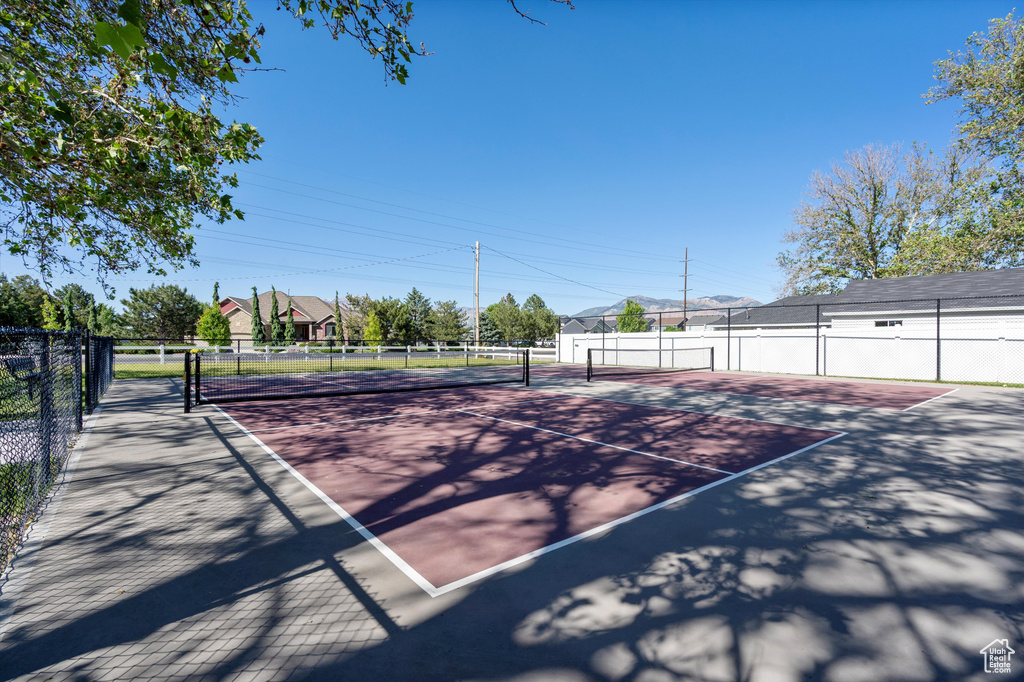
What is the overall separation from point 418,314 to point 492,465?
43.1 m

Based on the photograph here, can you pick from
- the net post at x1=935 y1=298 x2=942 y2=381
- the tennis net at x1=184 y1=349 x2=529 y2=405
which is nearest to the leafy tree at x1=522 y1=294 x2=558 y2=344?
the tennis net at x1=184 y1=349 x2=529 y2=405

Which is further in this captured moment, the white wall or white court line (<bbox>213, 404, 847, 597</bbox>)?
the white wall

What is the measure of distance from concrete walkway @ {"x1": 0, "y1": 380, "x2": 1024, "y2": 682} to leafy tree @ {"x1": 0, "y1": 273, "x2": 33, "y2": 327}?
4690 cm

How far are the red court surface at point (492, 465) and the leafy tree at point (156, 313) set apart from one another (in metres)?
40.2

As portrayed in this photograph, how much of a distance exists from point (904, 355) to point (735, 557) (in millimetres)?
21149

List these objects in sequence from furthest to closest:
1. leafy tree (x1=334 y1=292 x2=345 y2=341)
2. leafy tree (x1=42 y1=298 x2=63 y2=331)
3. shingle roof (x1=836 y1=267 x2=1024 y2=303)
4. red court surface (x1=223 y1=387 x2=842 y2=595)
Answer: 1. leafy tree (x1=334 y1=292 x2=345 y2=341)
2. leafy tree (x1=42 y1=298 x2=63 y2=331)
3. shingle roof (x1=836 y1=267 x2=1024 y2=303)
4. red court surface (x1=223 y1=387 x2=842 y2=595)

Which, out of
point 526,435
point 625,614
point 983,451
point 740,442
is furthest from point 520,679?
point 983,451

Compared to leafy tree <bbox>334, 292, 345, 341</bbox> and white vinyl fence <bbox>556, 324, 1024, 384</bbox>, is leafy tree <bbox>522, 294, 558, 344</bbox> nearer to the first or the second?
leafy tree <bbox>334, 292, 345, 341</bbox>

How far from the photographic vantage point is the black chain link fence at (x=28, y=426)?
13.4ft

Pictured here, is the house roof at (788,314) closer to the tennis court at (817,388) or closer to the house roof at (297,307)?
the tennis court at (817,388)

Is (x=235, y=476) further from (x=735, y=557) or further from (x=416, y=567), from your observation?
(x=735, y=557)

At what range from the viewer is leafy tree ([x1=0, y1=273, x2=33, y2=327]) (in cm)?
3578

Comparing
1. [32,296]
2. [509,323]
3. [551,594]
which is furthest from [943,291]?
[32,296]

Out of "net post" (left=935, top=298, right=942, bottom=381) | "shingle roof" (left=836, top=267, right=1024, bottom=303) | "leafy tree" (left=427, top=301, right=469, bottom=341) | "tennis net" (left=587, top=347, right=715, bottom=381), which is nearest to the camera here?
"net post" (left=935, top=298, right=942, bottom=381)
